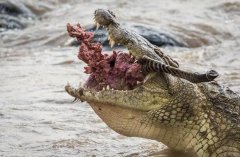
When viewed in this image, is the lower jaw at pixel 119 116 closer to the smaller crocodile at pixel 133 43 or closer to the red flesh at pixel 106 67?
the red flesh at pixel 106 67

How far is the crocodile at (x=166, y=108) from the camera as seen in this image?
3598 millimetres

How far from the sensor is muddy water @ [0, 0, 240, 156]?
4332mm

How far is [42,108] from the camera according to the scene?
539 centimetres

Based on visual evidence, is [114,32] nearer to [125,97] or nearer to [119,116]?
[125,97]

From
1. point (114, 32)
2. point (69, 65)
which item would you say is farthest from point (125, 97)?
point (69, 65)

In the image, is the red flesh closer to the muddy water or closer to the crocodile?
the crocodile

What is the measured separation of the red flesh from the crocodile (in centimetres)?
7

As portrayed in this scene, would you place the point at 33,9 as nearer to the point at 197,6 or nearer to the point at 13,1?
the point at 13,1

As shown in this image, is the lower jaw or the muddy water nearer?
the lower jaw

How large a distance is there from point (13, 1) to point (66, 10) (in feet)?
4.61

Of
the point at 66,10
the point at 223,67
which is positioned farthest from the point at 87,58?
the point at 66,10

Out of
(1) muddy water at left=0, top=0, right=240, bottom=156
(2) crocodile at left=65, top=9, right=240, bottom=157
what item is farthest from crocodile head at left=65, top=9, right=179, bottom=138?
(1) muddy water at left=0, top=0, right=240, bottom=156

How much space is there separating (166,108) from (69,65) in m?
4.31

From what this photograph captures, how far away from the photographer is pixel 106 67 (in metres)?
3.71
